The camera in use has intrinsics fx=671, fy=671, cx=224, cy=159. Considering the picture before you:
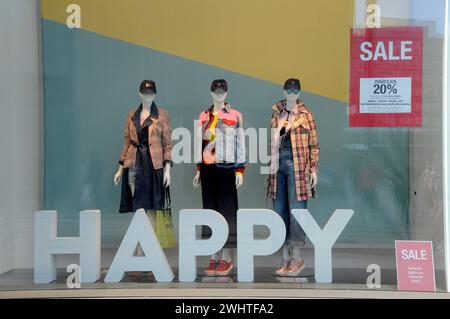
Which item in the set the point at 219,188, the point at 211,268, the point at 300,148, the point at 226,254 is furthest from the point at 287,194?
the point at 211,268

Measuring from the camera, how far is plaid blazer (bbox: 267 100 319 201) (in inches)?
214

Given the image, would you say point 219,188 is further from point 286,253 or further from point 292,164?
point 286,253

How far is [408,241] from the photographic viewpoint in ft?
17.0

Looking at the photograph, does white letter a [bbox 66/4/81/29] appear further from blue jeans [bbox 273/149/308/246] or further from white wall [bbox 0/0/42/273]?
blue jeans [bbox 273/149/308/246]

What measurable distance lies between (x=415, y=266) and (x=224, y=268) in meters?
1.47

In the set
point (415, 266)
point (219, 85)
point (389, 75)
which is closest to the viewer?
point (415, 266)

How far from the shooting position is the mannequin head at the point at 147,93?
5.59 metres

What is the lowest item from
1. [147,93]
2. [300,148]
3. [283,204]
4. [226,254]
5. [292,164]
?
[226,254]

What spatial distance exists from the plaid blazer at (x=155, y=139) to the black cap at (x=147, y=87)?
0.43 ft

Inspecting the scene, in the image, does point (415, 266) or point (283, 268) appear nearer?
point (415, 266)

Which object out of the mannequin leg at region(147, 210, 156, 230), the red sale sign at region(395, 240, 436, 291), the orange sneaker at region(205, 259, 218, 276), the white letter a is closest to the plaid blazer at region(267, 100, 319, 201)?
the orange sneaker at region(205, 259, 218, 276)

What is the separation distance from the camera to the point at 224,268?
5.36 m

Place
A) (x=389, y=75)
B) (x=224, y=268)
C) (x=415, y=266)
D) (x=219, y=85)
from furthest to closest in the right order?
(x=219, y=85) < (x=224, y=268) < (x=389, y=75) < (x=415, y=266)

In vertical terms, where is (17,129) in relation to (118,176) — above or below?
above
